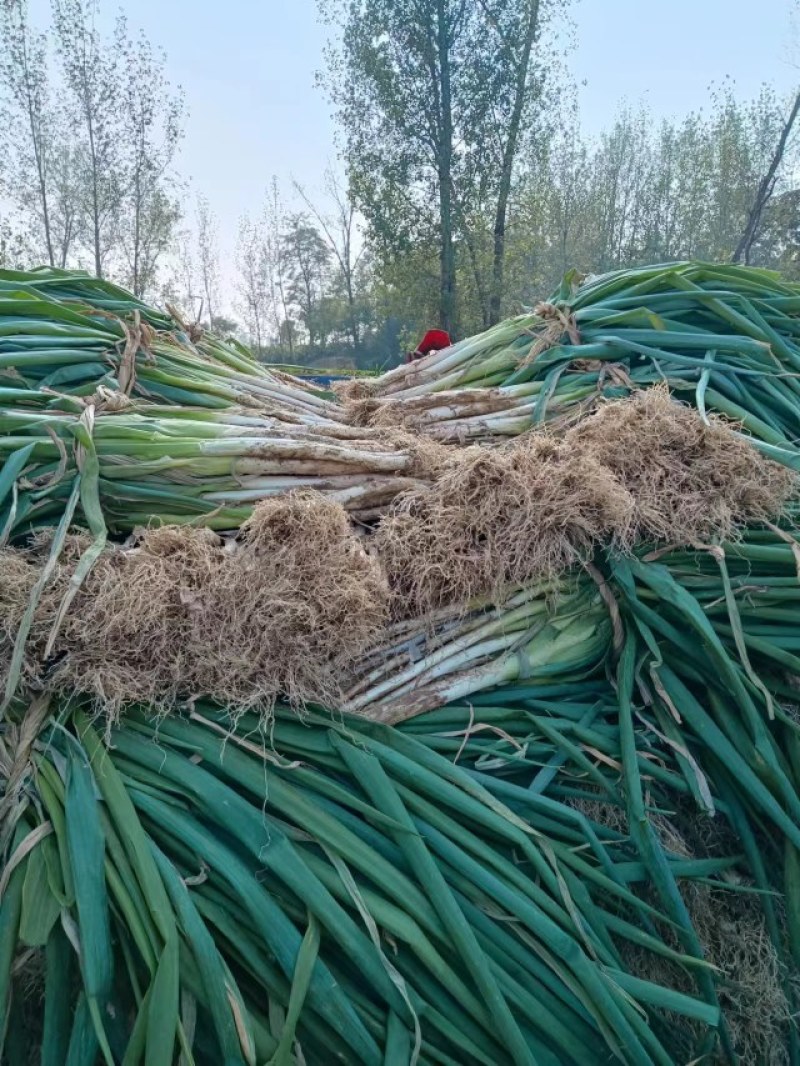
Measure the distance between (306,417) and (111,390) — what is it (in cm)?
50

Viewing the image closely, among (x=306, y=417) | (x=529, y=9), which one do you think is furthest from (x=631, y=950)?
(x=529, y=9)

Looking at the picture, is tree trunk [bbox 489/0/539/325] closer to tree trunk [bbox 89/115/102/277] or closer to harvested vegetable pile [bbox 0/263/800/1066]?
tree trunk [bbox 89/115/102/277]

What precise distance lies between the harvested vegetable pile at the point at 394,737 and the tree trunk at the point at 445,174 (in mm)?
12817

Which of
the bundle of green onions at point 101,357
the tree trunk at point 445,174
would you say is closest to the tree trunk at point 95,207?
the tree trunk at point 445,174

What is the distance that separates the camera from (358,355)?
26.0 m

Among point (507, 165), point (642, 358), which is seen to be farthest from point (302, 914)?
point (507, 165)

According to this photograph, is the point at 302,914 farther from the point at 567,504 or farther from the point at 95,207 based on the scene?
the point at 95,207

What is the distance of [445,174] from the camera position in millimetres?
13320

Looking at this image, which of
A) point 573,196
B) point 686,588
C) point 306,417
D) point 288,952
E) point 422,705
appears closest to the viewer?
point 288,952

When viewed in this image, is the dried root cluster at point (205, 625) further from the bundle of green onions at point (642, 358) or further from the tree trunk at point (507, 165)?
the tree trunk at point (507, 165)

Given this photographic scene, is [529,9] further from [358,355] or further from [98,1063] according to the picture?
[98,1063]

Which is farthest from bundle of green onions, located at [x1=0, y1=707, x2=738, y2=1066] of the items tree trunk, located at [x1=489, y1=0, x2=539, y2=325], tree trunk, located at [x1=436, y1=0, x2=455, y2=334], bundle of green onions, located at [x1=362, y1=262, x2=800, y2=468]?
tree trunk, located at [x1=489, y1=0, x2=539, y2=325]

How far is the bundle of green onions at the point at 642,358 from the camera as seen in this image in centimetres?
177

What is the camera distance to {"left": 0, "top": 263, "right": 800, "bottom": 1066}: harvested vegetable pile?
41.4 inches
